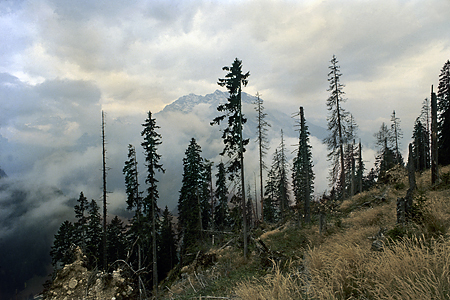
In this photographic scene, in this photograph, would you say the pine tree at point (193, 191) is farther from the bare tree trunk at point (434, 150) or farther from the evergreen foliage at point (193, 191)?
the bare tree trunk at point (434, 150)

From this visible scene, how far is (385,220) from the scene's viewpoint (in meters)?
8.74

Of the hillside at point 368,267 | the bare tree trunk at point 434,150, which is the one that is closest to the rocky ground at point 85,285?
the hillside at point 368,267

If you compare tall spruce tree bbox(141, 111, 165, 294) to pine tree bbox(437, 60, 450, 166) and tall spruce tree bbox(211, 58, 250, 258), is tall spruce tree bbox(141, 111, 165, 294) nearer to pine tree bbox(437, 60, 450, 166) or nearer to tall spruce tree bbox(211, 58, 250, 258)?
tall spruce tree bbox(211, 58, 250, 258)

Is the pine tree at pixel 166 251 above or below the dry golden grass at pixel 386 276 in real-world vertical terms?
below

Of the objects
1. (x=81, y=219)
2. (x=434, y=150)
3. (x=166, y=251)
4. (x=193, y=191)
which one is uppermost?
(x=434, y=150)

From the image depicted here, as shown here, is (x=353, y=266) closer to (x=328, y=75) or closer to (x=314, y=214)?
(x=314, y=214)

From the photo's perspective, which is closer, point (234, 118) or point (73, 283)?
point (73, 283)

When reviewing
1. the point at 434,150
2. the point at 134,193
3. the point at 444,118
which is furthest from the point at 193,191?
the point at 444,118

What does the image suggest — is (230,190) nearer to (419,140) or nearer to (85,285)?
(85,285)

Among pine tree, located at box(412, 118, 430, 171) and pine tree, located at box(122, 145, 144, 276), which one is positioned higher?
pine tree, located at box(412, 118, 430, 171)

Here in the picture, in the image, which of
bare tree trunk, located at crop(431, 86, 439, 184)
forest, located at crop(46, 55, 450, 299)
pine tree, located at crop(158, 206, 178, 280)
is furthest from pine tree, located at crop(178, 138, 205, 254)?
bare tree trunk, located at crop(431, 86, 439, 184)

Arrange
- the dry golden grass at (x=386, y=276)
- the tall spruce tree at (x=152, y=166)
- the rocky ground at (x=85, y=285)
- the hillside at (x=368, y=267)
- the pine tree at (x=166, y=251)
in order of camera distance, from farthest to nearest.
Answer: the pine tree at (x=166, y=251), the tall spruce tree at (x=152, y=166), the rocky ground at (x=85, y=285), the hillside at (x=368, y=267), the dry golden grass at (x=386, y=276)

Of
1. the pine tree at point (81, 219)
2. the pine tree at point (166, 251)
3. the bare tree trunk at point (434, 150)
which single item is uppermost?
the bare tree trunk at point (434, 150)

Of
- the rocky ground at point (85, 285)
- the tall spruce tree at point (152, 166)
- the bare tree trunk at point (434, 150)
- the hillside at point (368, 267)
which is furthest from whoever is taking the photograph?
the tall spruce tree at point (152, 166)
